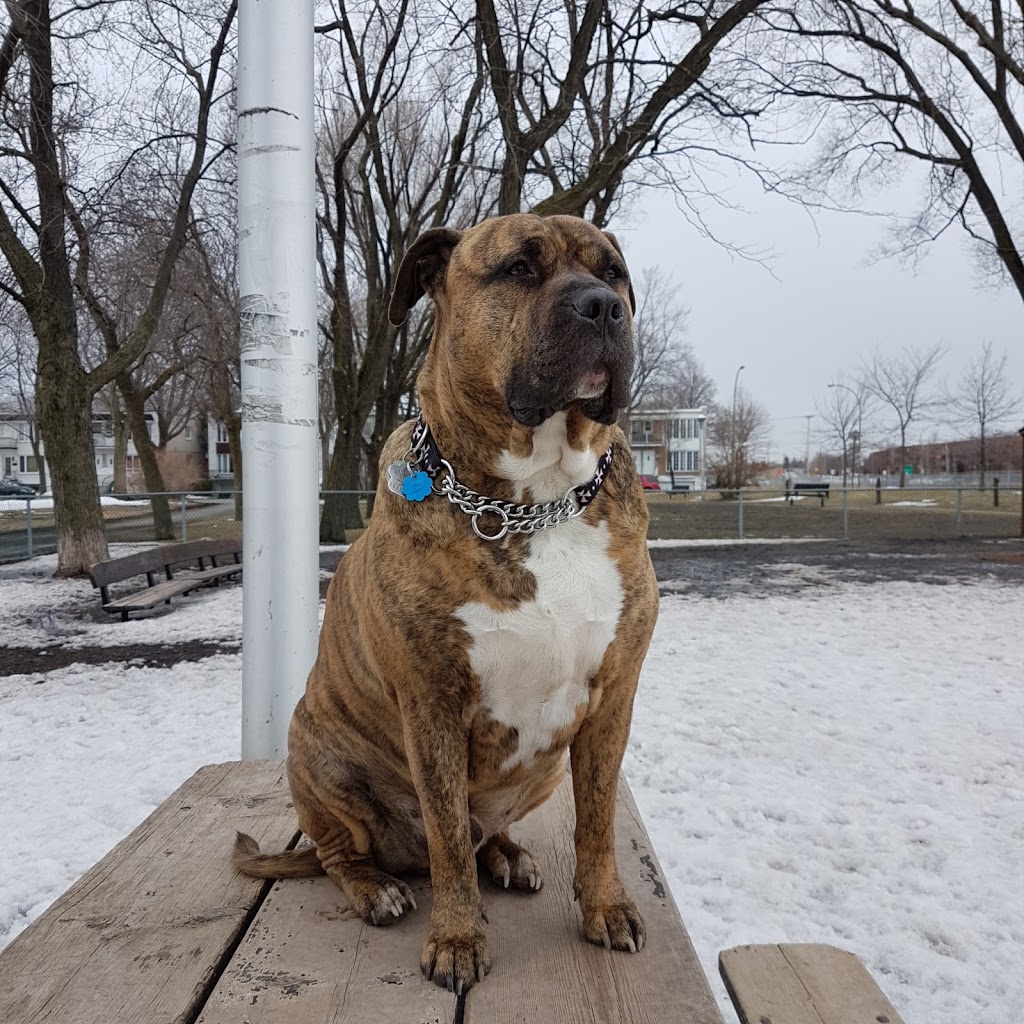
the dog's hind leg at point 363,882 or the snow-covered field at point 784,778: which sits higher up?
the dog's hind leg at point 363,882

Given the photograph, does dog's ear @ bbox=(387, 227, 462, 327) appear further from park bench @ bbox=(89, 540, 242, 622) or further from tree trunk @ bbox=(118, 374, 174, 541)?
tree trunk @ bbox=(118, 374, 174, 541)

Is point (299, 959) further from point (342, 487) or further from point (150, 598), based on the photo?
point (342, 487)

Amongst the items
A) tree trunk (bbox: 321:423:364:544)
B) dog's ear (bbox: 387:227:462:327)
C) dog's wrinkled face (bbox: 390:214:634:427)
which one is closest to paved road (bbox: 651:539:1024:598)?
tree trunk (bbox: 321:423:364:544)

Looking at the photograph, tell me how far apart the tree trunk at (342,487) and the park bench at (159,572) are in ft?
11.5

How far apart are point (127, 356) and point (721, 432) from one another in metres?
41.1

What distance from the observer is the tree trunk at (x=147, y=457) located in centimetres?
1762

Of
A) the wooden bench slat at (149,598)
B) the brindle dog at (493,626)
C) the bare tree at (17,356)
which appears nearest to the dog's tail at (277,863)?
the brindle dog at (493,626)

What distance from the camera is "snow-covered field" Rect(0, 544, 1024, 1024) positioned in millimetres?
2979

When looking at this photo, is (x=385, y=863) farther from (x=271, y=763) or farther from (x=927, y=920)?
(x=927, y=920)

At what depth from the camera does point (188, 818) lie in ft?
8.12

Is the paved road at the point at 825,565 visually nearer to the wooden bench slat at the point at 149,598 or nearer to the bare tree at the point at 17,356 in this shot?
the wooden bench slat at the point at 149,598

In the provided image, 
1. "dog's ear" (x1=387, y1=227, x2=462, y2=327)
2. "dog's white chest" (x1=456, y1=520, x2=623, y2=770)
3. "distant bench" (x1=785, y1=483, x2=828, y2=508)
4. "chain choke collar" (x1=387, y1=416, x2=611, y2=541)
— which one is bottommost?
"distant bench" (x1=785, y1=483, x2=828, y2=508)

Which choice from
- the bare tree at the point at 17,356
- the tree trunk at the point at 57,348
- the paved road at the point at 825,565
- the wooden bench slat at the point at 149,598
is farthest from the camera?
the bare tree at the point at 17,356

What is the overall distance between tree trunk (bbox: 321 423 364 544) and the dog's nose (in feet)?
50.8
